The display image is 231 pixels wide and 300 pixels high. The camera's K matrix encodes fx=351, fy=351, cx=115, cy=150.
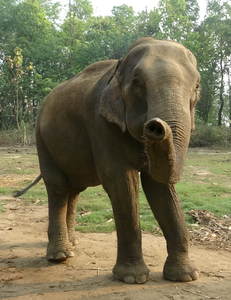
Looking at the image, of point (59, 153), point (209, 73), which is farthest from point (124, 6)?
point (59, 153)

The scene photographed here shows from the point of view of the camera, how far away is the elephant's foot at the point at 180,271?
3317mm

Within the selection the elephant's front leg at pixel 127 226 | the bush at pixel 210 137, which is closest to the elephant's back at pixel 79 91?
the elephant's front leg at pixel 127 226

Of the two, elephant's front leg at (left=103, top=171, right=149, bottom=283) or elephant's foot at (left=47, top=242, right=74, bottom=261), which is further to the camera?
elephant's foot at (left=47, top=242, right=74, bottom=261)

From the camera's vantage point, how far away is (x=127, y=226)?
129 inches

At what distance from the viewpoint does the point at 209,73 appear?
1411 inches

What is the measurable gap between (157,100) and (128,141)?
77 centimetres

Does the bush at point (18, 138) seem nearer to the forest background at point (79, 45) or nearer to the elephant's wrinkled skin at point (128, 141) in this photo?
the forest background at point (79, 45)

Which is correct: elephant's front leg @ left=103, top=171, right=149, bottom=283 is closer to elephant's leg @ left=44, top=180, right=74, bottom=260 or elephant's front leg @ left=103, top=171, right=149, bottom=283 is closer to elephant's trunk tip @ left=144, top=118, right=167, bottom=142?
elephant's leg @ left=44, top=180, right=74, bottom=260

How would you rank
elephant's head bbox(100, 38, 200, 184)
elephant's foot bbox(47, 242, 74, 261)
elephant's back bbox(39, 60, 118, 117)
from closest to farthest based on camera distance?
elephant's head bbox(100, 38, 200, 184)
elephant's back bbox(39, 60, 118, 117)
elephant's foot bbox(47, 242, 74, 261)

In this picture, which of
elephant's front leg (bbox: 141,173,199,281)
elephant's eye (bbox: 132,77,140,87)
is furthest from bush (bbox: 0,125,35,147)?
elephant's eye (bbox: 132,77,140,87)

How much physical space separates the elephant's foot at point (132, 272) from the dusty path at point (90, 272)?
59mm

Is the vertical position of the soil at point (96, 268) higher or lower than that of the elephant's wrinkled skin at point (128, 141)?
lower

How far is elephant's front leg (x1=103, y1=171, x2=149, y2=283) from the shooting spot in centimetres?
325

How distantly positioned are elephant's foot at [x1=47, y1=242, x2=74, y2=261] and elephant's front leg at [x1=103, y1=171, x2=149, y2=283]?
2.99ft
